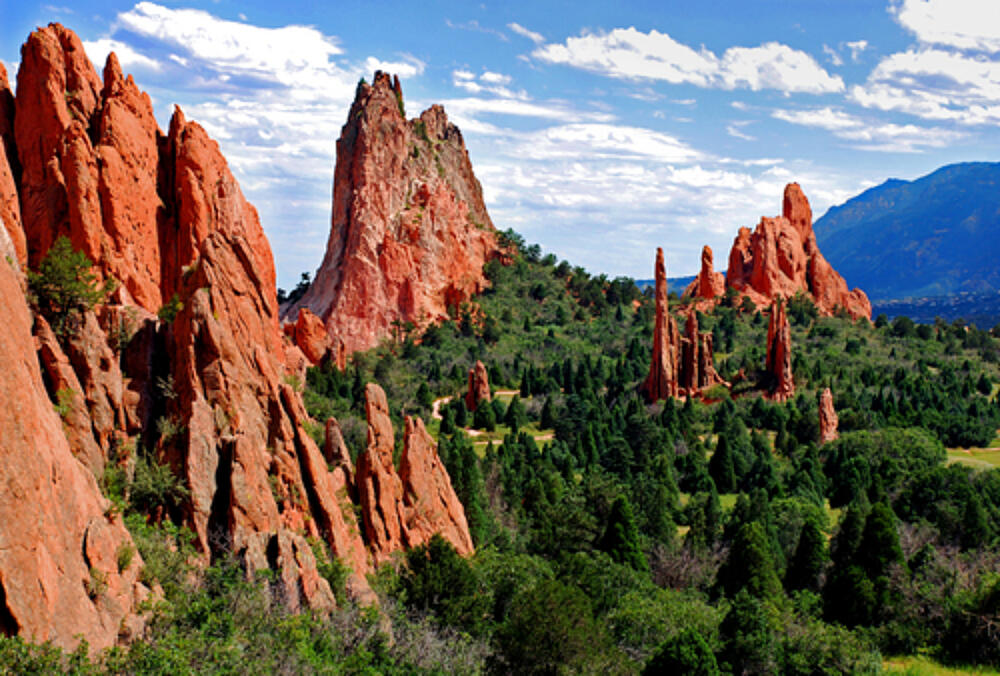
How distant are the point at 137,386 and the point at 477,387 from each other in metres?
57.9

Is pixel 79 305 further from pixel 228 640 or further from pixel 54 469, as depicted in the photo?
pixel 228 640

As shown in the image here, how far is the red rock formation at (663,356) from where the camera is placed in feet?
285

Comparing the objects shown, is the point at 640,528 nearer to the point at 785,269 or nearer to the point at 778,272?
the point at 778,272

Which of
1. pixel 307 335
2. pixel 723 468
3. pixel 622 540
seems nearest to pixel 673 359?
pixel 723 468

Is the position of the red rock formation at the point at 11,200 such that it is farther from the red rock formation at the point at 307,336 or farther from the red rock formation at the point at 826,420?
the red rock formation at the point at 826,420

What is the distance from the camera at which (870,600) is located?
129 ft

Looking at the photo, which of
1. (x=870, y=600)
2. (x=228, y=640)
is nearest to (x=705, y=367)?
(x=870, y=600)

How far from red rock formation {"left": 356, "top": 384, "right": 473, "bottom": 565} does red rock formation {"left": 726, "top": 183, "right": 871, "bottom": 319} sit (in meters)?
98.6

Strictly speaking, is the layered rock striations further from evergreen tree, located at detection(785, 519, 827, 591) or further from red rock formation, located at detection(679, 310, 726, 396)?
evergreen tree, located at detection(785, 519, 827, 591)

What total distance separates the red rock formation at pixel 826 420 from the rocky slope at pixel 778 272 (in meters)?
50.5

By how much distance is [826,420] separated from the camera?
78.1 metres

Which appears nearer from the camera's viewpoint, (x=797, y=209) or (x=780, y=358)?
(x=780, y=358)

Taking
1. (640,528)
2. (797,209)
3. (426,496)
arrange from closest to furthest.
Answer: (426,496) → (640,528) → (797,209)

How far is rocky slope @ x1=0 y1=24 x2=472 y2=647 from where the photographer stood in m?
19.3
